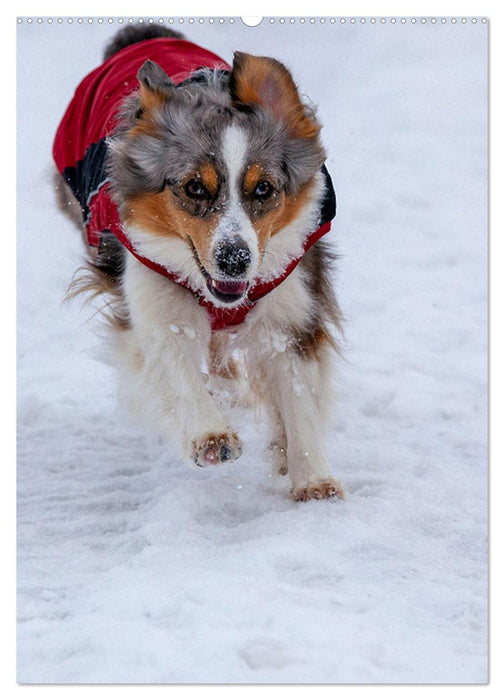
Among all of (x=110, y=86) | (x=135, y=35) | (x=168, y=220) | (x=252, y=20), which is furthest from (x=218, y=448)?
(x=135, y=35)

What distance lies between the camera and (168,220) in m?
4.16

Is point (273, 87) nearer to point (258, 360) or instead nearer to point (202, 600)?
point (258, 360)

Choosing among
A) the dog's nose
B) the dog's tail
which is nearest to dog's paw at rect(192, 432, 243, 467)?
the dog's nose

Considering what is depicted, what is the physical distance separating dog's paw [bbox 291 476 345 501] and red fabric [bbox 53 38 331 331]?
73 centimetres

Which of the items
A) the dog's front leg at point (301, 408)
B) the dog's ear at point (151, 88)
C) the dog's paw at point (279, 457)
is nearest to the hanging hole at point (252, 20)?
the dog's ear at point (151, 88)

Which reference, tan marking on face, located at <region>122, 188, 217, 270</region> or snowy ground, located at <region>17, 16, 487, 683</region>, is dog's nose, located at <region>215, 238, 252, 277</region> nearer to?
tan marking on face, located at <region>122, 188, 217, 270</region>

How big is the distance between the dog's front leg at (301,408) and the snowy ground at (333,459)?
14 centimetres

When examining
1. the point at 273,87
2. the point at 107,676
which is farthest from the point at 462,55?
the point at 107,676

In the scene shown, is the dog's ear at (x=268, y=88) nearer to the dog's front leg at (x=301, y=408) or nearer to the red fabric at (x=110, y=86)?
the red fabric at (x=110, y=86)

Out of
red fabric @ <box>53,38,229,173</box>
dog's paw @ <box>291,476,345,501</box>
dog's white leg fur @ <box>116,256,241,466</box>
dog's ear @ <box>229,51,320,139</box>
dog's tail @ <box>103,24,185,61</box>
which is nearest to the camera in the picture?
dog's ear @ <box>229,51,320,139</box>

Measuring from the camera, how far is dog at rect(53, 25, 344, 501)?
4.02 metres

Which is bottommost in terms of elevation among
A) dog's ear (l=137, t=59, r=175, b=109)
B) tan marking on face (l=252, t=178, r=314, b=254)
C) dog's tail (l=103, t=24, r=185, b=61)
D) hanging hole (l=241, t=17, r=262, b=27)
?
tan marking on face (l=252, t=178, r=314, b=254)

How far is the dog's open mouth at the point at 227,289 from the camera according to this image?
404 centimetres

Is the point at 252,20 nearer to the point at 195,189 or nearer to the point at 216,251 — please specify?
the point at 195,189
